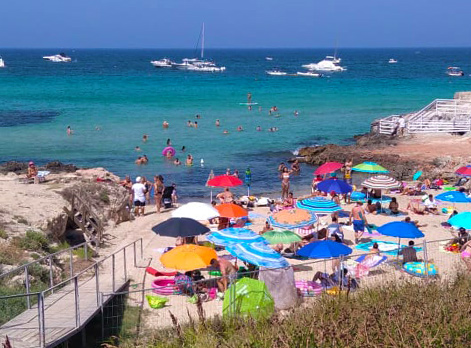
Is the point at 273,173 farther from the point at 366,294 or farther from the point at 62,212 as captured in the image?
the point at 366,294

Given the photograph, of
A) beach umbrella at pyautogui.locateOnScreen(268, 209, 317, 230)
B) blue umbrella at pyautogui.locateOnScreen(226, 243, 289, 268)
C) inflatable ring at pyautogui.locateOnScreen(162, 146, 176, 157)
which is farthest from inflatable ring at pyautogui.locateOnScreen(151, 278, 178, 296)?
inflatable ring at pyautogui.locateOnScreen(162, 146, 176, 157)

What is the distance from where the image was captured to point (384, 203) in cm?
2164

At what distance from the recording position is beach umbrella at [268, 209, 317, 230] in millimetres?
14992

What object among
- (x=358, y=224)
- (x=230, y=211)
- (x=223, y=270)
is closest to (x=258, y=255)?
(x=223, y=270)

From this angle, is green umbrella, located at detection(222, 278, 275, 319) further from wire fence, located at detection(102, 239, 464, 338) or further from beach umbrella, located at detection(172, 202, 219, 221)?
beach umbrella, located at detection(172, 202, 219, 221)

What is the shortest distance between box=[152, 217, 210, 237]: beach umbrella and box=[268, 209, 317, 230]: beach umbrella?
1.81 metres

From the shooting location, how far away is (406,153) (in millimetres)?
32812

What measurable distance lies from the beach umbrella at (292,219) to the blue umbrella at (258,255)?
2129 mm

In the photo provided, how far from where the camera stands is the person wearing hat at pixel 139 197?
19.9 m

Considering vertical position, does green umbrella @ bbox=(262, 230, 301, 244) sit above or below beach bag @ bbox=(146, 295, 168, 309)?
above

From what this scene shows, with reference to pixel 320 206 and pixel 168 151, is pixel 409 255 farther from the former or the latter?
pixel 168 151

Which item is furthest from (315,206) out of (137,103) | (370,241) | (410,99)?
(410,99)

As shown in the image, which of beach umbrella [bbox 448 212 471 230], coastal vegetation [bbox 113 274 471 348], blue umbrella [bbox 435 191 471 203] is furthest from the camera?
blue umbrella [bbox 435 191 471 203]

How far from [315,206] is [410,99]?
52.0 metres
